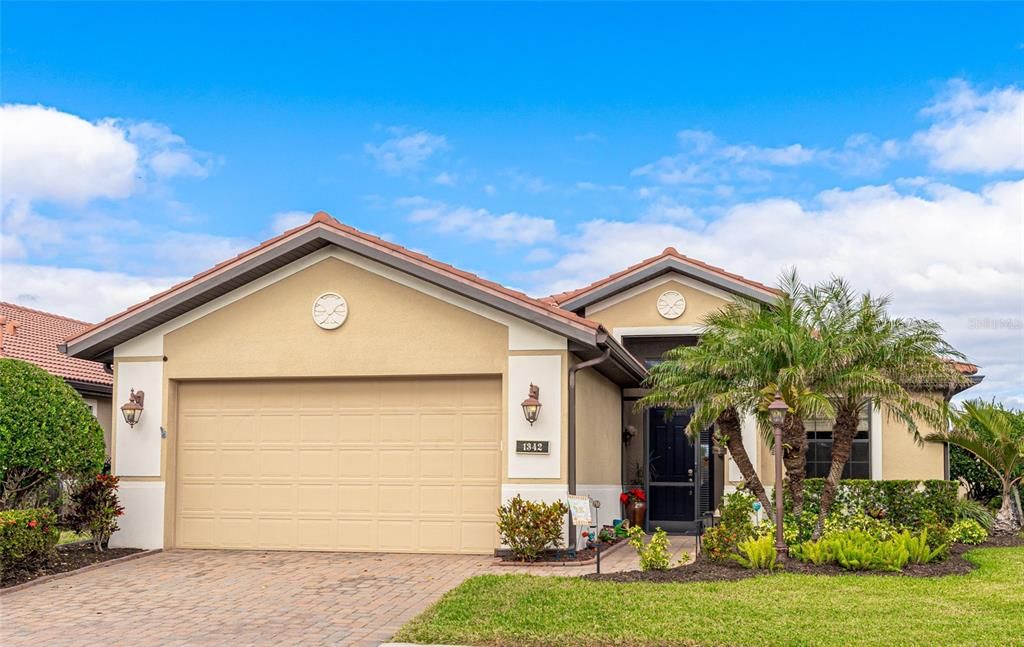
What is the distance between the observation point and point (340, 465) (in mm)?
14312

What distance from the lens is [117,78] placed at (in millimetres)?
16453

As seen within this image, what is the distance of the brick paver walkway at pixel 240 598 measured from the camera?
860 centimetres

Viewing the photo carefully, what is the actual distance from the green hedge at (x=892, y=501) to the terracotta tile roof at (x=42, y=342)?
45.2 ft

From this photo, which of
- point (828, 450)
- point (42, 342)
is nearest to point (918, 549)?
point (828, 450)

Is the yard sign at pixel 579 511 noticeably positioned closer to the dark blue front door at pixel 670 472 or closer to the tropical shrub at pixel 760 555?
the tropical shrub at pixel 760 555

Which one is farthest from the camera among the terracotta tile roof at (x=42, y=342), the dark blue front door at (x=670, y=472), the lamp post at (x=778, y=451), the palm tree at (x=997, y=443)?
the terracotta tile roof at (x=42, y=342)

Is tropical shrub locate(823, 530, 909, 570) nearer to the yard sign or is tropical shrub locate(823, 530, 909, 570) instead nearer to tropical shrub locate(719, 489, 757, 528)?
tropical shrub locate(719, 489, 757, 528)

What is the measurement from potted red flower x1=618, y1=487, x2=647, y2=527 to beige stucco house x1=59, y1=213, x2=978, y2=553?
205 centimetres

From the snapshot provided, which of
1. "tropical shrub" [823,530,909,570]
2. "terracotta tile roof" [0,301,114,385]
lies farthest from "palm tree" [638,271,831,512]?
"terracotta tile roof" [0,301,114,385]

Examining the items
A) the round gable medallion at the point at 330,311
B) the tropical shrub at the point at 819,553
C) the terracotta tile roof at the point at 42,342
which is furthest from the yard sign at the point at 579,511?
the terracotta tile roof at the point at 42,342

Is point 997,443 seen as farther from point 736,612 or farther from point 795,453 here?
point 736,612

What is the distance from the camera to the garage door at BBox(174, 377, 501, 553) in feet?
45.6

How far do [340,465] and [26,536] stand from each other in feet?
13.7

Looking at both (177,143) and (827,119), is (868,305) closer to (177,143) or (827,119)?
(827,119)
